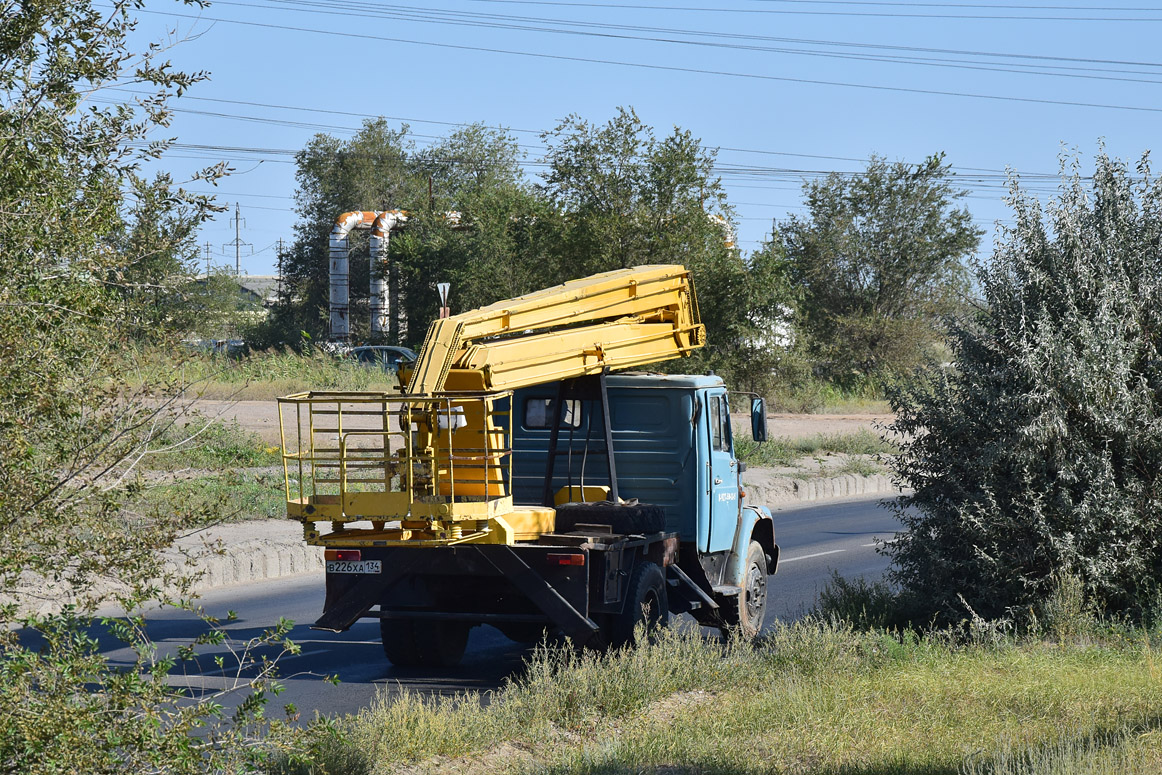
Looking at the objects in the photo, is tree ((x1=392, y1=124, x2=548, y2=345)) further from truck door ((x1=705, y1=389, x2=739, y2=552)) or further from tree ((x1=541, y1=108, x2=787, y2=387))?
truck door ((x1=705, y1=389, x2=739, y2=552))

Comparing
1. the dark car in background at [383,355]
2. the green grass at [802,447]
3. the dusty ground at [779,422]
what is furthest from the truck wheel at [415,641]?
the dark car in background at [383,355]

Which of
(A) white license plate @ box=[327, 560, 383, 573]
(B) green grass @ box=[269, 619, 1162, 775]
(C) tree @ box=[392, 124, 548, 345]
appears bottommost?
(B) green grass @ box=[269, 619, 1162, 775]

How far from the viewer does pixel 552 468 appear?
29.9 feet

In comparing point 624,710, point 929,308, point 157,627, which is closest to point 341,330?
point 929,308

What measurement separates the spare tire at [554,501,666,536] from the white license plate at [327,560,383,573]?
1.39 m

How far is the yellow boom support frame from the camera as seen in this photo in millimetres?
7469

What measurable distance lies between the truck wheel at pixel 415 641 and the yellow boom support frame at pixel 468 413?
0.92 meters

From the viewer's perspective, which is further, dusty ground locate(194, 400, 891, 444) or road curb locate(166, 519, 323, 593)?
dusty ground locate(194, 400, 891, 444)

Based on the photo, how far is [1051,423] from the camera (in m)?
8.77

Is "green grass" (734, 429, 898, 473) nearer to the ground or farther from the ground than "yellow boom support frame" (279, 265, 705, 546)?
nearer to the ground

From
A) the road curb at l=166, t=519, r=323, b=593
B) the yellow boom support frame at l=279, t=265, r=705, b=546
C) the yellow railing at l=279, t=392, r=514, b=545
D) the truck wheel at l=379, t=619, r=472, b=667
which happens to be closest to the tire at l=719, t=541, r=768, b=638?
the yellow boom support frame at l=279, t=265, r=705, b=546

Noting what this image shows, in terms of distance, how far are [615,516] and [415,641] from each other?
1834 millimetres

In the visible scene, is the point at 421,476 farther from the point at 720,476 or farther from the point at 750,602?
the point at 750,602

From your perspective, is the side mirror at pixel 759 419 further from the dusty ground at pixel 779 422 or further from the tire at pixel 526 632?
the dusty ground at pixel 779 422
